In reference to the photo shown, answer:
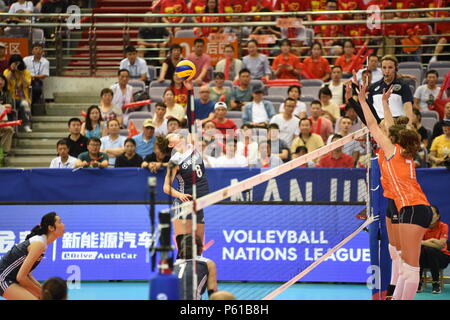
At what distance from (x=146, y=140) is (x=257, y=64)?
11.6 ft

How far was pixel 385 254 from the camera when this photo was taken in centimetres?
951

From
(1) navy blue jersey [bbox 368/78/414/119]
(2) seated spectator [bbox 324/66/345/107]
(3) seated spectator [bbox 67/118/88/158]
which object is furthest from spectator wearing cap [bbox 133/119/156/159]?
Result: (1) navy blue jersey [bbox 368/78/414/119]

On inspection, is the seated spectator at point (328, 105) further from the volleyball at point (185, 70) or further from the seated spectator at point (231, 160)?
the volleyball at point (185, 70)

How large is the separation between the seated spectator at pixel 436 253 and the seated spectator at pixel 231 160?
3.28 metres

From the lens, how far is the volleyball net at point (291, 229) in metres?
12.3

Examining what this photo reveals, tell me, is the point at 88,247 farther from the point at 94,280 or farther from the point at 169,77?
the point at 169,77

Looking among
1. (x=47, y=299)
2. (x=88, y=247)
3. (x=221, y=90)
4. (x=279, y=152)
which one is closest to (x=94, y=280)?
(x=88, y=247)

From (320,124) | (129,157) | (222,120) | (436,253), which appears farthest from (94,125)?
(436,253)

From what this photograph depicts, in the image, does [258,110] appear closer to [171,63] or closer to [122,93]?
[171,63]

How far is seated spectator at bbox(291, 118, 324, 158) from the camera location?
45.1ft

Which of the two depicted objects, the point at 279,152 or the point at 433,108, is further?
the point at 433,108

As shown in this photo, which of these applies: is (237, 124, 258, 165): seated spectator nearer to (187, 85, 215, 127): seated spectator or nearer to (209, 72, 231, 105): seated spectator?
(187, 85, 215, 127): seated spectator

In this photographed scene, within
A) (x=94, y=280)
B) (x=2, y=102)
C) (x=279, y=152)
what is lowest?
(x=94, y=280)

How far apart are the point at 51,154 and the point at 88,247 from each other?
4226mm
